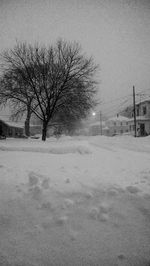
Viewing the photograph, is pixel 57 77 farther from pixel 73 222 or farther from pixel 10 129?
pixel 10 129

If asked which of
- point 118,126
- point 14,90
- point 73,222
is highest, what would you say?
point 14,90

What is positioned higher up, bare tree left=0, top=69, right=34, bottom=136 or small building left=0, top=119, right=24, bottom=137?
bare tree left=0, top=69, right=34, bottom=136

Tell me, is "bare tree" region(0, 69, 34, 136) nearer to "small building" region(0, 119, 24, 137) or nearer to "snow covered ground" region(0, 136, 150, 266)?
"snow covered ground" region(0, 136, 150, 266)

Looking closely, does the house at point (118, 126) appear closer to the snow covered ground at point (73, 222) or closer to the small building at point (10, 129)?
the small building at point (10, 129)

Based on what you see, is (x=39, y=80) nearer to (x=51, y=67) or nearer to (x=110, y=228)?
(x=51, y=67)

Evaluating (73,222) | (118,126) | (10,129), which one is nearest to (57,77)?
(73,222)

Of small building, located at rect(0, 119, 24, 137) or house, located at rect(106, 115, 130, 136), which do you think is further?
house, located at rect(106, 115, 130, 136)

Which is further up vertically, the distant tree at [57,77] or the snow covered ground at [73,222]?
the distant tree at [57,77]

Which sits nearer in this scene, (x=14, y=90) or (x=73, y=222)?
(x=73, y=222)

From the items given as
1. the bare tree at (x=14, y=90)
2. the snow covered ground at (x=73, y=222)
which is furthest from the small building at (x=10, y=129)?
the snow covered ground at (x=73, y=222)

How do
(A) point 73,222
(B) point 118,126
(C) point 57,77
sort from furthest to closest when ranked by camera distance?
(B) point 118,126 < (C) point 57,77 < (A) point 73,222

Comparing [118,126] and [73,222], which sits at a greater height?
[118,126]

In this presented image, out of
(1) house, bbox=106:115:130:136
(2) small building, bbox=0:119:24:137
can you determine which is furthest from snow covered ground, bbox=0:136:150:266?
(1) house, bbox=106:115:130:136

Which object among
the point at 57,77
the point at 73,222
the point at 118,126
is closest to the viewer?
the point at 73,222
